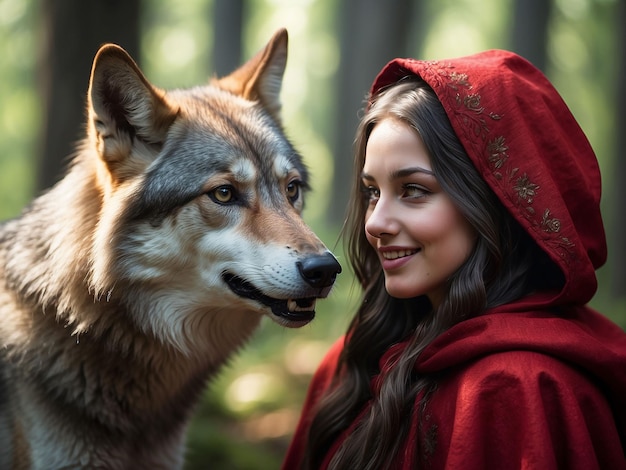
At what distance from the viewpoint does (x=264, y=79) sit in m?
3.51

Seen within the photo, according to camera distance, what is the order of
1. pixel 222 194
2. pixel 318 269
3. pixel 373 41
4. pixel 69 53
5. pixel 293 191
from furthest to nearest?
pixel 373 41
pixel 69 53
pixel 293 191
pixel 222 194
pixel 318 269

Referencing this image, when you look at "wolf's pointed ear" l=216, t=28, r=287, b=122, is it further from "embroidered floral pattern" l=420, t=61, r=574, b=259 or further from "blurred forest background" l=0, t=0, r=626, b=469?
"embroidered floral pattern" l=420, t=61, r=574, b=259

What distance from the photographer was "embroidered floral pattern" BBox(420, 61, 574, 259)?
2.09 metres

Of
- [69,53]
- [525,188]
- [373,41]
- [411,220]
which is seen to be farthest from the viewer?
[373,41]

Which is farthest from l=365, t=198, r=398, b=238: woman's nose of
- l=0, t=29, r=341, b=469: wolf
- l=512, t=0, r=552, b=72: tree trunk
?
l=512, t=0, r=552, b=72: tree trunk

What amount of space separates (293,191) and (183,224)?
0.76m

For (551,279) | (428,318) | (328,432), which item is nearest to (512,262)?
(551,279)

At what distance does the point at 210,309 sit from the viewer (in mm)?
2980

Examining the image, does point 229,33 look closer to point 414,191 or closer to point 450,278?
point 414,191

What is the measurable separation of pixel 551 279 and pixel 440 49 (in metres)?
23.7

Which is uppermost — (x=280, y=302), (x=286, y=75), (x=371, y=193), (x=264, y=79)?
(x=264, y=79)

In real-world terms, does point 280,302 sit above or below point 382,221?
below

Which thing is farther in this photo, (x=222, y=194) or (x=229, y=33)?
(x=229, y=33)

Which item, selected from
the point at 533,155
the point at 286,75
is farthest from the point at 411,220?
the point at 286,75
